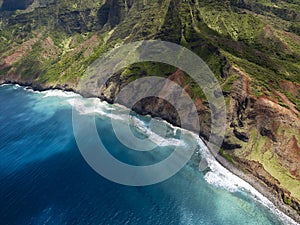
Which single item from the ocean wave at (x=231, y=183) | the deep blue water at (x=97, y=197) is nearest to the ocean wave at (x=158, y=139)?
the deep blue water at (x=97, y=197)

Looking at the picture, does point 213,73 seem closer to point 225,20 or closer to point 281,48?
point 281,48

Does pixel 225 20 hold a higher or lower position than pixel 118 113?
higher

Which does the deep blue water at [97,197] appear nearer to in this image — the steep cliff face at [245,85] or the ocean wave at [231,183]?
the ocean wave at [231,183]

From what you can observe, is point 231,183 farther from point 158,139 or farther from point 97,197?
point 97,197

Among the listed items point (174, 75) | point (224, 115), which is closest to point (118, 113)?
point (174, 75)

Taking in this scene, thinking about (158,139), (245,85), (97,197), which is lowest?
(158,139)

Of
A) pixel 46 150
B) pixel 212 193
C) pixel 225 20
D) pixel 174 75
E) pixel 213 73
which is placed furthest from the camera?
pixel 225 20

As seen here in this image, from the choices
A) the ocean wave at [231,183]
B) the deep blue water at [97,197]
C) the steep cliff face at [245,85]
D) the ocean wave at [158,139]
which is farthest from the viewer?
the ocean wave at [158,139]

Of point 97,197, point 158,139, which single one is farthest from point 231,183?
point 97,197
